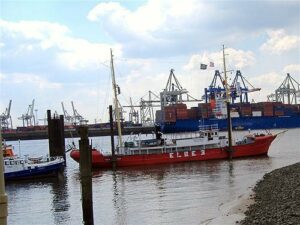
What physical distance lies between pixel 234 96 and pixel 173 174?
121 meters

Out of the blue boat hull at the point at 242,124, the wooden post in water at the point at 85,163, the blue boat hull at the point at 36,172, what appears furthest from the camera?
the blue boat hull at the point at 242,124

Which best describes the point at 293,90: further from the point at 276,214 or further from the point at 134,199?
the point at 276,214

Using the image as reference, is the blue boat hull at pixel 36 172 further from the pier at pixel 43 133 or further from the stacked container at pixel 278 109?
the stacked container at pixel 278 109

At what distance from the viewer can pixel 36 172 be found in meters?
45.8

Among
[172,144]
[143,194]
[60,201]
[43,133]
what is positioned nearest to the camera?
[60,201]

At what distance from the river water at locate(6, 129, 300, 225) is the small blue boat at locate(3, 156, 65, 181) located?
1.08 meters

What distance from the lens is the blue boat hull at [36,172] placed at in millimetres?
45000

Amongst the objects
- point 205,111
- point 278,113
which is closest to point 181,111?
point 205,111

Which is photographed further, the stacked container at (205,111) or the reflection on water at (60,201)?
the stacked container at (205,111)

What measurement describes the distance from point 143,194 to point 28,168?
58.5 ft

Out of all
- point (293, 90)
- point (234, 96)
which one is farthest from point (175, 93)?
point (293, 90)

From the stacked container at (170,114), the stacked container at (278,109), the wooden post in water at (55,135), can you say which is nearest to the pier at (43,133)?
the stacked container at (170,114)

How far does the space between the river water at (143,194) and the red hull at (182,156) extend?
2.35 meters

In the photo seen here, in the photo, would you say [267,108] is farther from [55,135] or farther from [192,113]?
[55,135]
